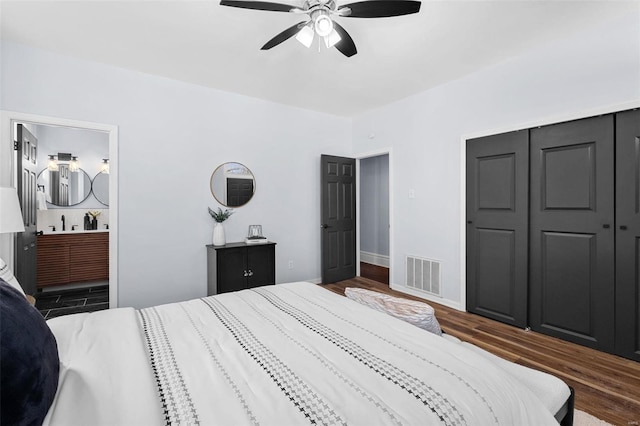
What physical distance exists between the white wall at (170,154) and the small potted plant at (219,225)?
0.08 m

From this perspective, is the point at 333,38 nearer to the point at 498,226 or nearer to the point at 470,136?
the point at 470,136

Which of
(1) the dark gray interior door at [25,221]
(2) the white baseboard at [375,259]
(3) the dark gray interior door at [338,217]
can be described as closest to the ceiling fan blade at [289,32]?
(3) the dark gray interior door at [338,217]

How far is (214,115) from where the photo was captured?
3850 mm

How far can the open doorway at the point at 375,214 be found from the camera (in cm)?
604

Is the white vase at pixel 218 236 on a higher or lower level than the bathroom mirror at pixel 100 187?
lower

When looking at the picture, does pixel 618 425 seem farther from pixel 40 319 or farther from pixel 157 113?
pixel 157 113

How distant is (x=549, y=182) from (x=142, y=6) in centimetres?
375

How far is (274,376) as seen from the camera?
109 cm

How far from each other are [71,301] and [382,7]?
15.9ft

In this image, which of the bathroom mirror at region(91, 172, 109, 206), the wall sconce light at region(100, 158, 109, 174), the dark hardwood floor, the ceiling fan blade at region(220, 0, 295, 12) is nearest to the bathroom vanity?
the bathroom mirror at region(91, 172, 109, 206)

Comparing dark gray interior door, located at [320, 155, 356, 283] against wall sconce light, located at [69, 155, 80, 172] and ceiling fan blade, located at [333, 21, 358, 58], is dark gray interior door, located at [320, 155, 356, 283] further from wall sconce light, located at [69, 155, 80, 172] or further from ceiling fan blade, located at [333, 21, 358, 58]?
wall sconce light, located at [69, 155, 80, 172]

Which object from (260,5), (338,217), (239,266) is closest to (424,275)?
(338,217)

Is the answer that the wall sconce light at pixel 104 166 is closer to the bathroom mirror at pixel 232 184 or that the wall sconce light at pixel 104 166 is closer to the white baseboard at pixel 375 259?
the bathroom mirror at pixel 232 184

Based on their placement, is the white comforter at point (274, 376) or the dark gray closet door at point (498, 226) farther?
the dark gray closet door at point (498, 226)
